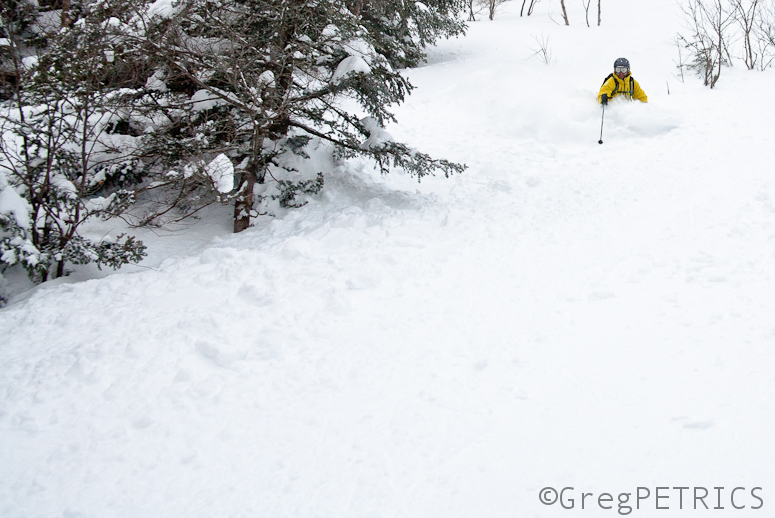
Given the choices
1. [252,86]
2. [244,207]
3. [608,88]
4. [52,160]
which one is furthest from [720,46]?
[52,160]

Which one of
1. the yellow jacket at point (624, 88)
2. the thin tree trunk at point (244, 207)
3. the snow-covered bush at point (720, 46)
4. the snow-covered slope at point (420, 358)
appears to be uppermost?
the snow-covered bush at point (720, 46)

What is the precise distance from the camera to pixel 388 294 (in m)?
5.01

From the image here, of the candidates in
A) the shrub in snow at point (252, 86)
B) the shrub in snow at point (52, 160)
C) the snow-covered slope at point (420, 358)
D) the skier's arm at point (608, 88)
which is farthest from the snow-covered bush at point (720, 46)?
the shrub in snow at point (52, 160)

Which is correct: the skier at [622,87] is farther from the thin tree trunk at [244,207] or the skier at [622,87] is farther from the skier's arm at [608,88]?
the thin tree trunk at [244,207]

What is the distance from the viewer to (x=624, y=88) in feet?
31.0

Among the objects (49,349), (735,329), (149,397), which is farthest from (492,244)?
(49,349)

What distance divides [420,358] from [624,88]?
7.80m

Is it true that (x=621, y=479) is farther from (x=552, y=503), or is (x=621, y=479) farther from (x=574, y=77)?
(x=574, y=77)

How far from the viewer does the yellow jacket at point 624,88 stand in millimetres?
9383

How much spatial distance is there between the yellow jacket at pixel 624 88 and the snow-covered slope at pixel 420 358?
92.3 inches

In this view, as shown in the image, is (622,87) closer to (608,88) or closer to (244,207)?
(608,88)

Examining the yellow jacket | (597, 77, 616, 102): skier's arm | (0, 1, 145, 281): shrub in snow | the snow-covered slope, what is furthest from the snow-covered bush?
(0, 1, 145, 281): shrub in snow

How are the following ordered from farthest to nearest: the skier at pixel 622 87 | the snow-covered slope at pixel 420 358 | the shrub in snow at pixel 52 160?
1. the skier at pixel 622 87
2. the shrub in snow at pixel 52 160
3. the snow-covered slope at pixel 420 358

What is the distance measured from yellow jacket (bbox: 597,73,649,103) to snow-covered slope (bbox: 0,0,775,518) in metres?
2.34
